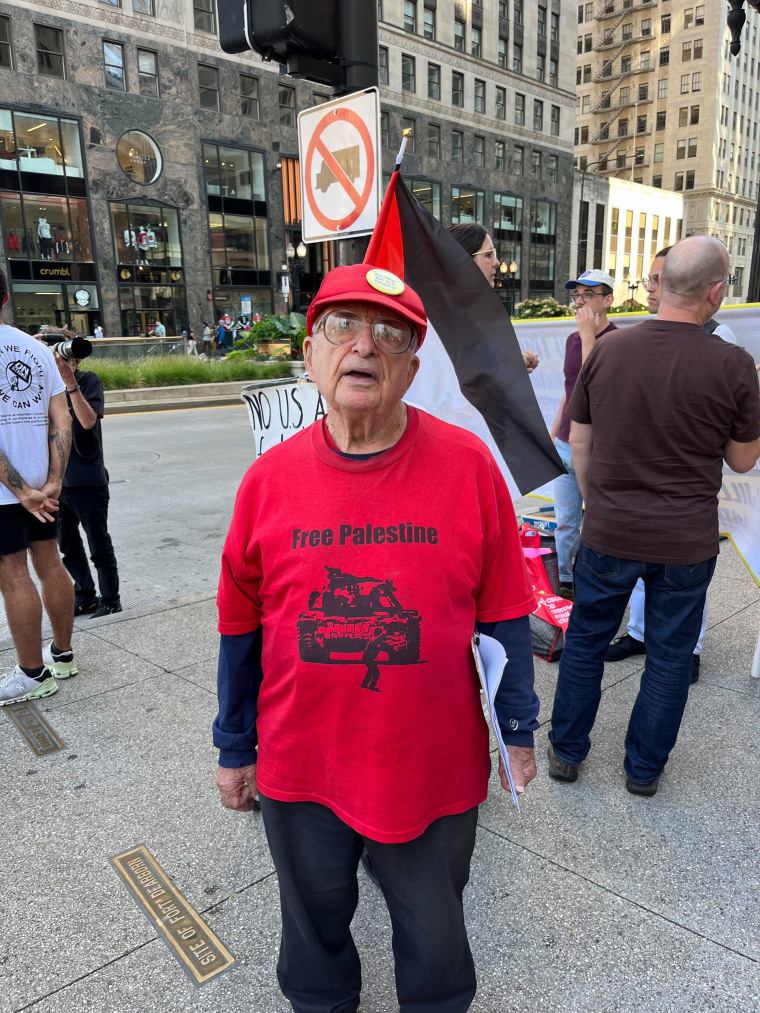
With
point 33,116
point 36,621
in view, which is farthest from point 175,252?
point 36,621

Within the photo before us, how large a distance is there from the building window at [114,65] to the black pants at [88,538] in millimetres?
36744

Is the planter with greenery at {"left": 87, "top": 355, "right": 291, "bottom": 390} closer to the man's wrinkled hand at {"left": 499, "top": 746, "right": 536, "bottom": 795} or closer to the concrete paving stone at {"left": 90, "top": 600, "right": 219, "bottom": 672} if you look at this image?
the concrete paving stone at {"left": 90, "top": 600, "right": 219, "bottom": 672}

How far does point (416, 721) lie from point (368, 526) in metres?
0.44

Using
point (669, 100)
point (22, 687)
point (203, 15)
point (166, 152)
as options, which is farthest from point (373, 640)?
point (669, 100)

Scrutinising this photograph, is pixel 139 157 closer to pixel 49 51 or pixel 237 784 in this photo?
pixel 49 51

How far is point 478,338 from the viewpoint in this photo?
3115 millimetres

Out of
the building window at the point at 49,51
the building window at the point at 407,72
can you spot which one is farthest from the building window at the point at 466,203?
the building window at the point at 49,51

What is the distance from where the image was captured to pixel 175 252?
37469 millimetres

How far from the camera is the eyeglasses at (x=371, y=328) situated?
158cm

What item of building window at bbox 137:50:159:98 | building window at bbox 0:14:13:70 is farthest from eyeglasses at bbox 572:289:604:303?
building window at bbox 137:50:159:98

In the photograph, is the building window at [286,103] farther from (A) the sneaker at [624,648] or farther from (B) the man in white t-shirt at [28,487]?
(A) the sneaker at [624,648]

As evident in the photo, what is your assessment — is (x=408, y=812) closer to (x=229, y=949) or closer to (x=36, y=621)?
(x=229, y=949)

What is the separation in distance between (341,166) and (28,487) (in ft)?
7.09

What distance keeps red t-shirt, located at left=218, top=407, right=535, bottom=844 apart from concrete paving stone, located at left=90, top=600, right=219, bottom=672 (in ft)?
8.85
